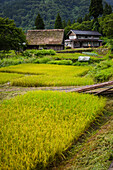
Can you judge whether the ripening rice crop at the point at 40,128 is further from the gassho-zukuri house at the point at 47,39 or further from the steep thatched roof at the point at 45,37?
the steep thatched roof at the point at 45,37

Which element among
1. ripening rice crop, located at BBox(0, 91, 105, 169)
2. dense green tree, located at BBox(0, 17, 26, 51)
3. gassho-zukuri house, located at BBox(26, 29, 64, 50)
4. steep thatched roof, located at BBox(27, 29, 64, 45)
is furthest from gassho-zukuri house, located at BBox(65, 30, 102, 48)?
ripening rice crop, located at BBox(0, 91, 105, 169)

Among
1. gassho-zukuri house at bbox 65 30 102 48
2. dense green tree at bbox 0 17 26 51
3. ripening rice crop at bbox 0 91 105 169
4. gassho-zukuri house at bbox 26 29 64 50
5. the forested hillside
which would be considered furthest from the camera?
the forested hillside

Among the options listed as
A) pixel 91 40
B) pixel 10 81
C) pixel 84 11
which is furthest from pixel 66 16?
pixel 10 81

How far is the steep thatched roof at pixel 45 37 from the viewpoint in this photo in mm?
28125

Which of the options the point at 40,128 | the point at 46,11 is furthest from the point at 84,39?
the point at 46,11

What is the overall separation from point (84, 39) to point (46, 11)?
52574 mm

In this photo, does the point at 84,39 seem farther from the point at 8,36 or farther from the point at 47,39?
the point at 8,36

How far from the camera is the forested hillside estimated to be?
73.8 m

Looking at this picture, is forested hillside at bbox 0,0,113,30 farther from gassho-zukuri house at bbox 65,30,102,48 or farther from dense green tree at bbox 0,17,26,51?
dense green tree at bbox 0,17,26,51

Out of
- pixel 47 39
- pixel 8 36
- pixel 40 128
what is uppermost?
pixel 47 39

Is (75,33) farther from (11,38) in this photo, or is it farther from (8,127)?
(8,127)

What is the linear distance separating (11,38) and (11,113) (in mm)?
9228

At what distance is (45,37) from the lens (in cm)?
2870

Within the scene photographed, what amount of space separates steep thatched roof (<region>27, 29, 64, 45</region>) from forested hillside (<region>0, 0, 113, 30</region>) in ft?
125
